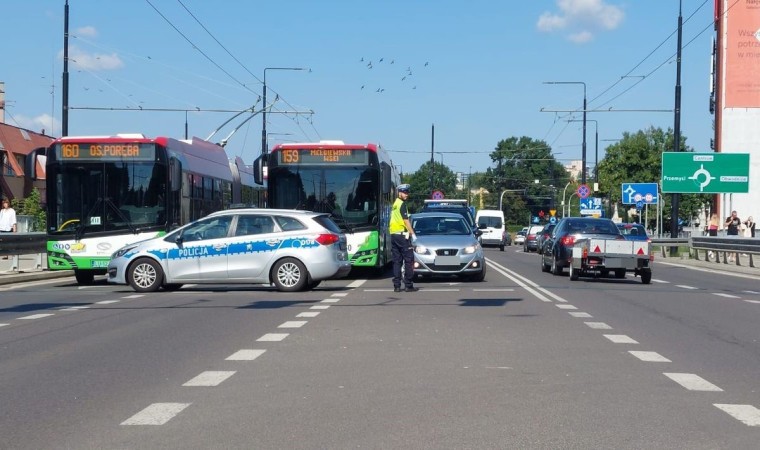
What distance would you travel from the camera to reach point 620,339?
480 inches

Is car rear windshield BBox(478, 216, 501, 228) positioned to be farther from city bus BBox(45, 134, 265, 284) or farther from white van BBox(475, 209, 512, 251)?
city bus BBox(45, 134, 265, 284)

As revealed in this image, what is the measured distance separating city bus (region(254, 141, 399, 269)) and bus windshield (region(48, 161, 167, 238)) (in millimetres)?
2545

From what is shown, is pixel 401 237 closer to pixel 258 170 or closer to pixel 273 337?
pixel 258 170

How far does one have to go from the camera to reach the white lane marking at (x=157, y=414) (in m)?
7.12

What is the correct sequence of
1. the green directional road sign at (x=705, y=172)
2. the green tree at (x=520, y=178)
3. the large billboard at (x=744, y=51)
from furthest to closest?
the green tree at (x=520, y=178)
the large billboard at (x=744, y=51)
the green directional road sign at (x=705, y=172)

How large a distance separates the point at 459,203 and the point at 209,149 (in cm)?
3101

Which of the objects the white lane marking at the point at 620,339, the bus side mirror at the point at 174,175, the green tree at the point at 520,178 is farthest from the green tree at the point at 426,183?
the white lane marking at the point at 620,339

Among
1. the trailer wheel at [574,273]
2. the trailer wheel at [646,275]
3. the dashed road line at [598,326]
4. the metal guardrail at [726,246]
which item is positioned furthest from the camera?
the metal guardrail at [726,246]

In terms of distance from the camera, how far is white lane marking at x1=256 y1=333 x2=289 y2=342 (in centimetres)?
1195

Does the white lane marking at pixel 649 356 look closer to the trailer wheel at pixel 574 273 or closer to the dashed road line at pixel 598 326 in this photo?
the dashed road line at pixel 598 326

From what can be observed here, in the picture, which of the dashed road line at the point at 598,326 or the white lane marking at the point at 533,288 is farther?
the white lane marking at the point at 533,288

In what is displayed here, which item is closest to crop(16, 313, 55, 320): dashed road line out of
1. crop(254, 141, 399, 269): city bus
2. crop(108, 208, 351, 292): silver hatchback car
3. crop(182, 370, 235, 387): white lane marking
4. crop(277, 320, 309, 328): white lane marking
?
crop(277, 320, 309, 328): white lane marking

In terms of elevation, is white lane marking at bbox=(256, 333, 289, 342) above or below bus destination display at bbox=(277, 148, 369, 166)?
below

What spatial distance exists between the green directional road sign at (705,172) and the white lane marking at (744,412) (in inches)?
1589
